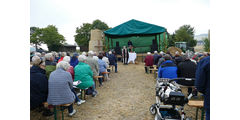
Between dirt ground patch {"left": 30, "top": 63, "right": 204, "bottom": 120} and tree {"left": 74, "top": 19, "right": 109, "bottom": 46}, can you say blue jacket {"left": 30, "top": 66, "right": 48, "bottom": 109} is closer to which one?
dirt ground patch {"left": 30, "top": 63, "right": 204, "bottom": 120}

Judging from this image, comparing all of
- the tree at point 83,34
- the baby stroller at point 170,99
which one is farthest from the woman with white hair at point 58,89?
the tree at point 83,34

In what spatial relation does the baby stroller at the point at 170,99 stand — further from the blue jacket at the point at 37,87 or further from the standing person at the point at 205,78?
the blue jacket at the point at 37,87

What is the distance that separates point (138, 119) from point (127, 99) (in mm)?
1167

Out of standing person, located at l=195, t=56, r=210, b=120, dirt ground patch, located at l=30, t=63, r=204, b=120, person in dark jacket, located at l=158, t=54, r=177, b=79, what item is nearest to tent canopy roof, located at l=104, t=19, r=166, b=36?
dirt ground patch, located at l=30, t=63, r=204, b=120

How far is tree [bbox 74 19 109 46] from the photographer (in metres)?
43.6

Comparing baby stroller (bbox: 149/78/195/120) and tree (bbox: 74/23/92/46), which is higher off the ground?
tree (bbox: 74/23/92/46)

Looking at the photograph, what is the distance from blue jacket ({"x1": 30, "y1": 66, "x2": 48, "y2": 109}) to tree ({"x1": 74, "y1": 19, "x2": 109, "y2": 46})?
41.9 meters

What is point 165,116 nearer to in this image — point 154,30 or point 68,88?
point 68,88

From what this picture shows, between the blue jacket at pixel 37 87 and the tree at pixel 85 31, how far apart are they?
41.9 m

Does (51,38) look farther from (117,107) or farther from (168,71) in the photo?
(168,71)

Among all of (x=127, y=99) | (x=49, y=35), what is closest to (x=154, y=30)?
(x=127, y=99)

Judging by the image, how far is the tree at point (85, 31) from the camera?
43.6m

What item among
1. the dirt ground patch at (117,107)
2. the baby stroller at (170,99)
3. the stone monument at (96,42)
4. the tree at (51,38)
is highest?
the tree at (51,38)

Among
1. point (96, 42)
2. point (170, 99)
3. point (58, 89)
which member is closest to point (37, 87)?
point (58, 89)
